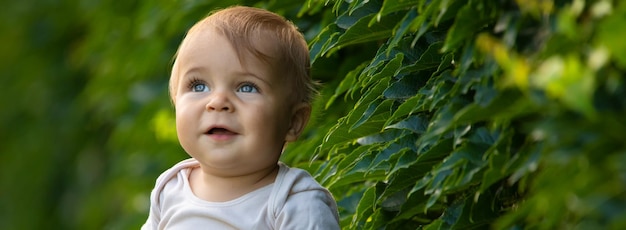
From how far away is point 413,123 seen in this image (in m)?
3.10

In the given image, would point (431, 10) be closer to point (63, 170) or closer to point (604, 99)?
point (604, 99)

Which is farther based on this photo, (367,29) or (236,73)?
(367,29)

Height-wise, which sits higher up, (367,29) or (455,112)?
(455,112)

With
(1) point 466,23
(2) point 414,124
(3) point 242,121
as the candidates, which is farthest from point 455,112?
(3) point 242,121

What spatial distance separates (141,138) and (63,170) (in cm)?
335

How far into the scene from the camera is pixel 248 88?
3064mm

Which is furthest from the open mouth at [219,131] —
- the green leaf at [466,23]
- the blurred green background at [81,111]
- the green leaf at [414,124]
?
the blurred green background at [81,111]

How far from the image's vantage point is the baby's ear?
3.19 meters

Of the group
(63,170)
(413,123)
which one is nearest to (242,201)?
(413,123)

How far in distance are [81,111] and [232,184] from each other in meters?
6.59

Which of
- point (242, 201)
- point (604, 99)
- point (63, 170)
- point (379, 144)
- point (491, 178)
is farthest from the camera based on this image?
point (63, 170)

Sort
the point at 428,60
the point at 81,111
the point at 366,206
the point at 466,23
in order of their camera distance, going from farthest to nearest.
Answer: the point at 81,111
the point at 366,206
the point at 428,60
the point at 466,23

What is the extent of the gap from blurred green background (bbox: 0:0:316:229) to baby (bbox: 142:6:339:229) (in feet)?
10.8

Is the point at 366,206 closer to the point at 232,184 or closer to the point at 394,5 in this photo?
the point at 232,184
